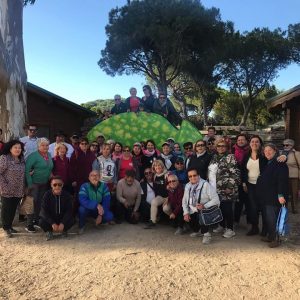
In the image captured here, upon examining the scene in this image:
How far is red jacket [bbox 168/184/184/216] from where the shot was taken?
6012 mm

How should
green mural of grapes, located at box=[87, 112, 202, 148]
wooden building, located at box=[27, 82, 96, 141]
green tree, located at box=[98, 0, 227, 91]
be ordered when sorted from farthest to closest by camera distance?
green tree, located at box=[98, 0, 227, 91], wooden building, located at box=[27, 82, 96, 141], green mural of grapes, located at box=[87, 112, 202, 148]

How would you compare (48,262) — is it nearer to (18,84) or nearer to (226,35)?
(18,84)

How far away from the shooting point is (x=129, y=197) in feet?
21.5

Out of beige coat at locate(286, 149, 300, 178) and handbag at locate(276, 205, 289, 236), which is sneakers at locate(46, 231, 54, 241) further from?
beige coat at locate(286, 149, 300, 178)

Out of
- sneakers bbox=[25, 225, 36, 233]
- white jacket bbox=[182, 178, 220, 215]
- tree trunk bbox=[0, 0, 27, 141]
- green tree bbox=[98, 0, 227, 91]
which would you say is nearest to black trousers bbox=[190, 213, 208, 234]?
white jacket bbox=[182, 178, 220, 215]

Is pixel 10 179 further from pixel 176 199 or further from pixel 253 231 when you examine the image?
pixel 253 231

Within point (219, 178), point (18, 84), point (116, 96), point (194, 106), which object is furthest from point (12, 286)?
point (194, 106)

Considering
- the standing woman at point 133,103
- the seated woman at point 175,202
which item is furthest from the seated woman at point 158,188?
the standing woman at point 133,103

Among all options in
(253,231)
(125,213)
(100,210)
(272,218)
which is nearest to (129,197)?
(125,213)

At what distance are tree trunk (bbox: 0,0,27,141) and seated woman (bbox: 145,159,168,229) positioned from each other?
3060 mm

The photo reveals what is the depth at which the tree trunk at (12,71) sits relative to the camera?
7270 millimetres

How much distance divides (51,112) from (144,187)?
8379 millimetres

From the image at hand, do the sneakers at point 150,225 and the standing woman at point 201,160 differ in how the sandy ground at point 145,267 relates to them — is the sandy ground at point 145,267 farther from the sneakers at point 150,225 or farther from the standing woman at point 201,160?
the standing woman at point 201,160

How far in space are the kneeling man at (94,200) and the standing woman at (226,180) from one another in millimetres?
1861
